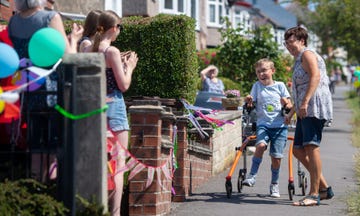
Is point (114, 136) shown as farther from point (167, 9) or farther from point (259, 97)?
point (167, 9)

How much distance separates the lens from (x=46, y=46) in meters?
6.12

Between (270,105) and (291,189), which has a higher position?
(270,105)

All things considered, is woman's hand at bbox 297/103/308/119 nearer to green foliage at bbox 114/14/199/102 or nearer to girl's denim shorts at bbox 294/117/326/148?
girl's denim shorts at bbox 294/117/326/148

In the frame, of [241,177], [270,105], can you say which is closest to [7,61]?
[270,105]

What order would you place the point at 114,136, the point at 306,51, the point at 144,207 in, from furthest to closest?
the point at 306,51
the point at 144,207
the point at 114,136

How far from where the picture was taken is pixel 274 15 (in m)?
86.6

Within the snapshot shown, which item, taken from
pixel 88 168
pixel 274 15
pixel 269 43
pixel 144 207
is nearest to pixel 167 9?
pixel 269 43

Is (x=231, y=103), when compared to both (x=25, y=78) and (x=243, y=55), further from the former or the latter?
(x=25, y=78)

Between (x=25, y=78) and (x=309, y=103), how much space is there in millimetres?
3819

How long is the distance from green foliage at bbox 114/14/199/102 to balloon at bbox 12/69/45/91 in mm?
5488

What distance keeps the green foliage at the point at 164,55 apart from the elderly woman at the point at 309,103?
A: 8.01ft

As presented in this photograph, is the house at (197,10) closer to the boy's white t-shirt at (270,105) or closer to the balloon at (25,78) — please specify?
the boy's white t-shirt at (270,105)

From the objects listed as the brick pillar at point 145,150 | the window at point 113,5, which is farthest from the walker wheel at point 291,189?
the window at point 113,5

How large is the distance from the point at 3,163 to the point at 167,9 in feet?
85.2
